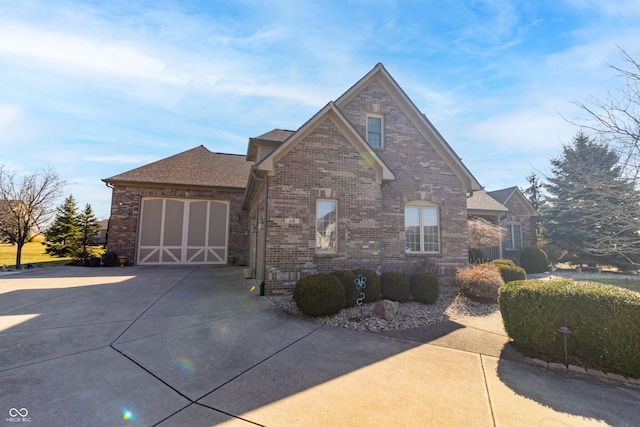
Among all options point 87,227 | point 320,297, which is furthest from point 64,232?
point 320,297

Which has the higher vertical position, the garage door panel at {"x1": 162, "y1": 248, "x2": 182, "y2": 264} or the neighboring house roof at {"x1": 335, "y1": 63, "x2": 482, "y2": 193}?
the neighboring house roof at {"x1": 335, "y1": 63, "x2": 482, "y2": 193}

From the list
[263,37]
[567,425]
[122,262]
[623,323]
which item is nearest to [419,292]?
[623,323]

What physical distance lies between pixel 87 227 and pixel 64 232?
3.38 meters

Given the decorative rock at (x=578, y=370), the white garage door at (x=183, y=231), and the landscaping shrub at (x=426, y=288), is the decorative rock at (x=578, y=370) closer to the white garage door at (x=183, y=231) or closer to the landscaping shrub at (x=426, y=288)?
the landscaping shrub at (x=426, y=288)

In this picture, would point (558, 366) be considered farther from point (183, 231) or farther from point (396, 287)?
point (183, 231)

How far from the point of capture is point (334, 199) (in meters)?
9.66

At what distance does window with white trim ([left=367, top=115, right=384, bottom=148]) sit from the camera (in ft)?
38.0

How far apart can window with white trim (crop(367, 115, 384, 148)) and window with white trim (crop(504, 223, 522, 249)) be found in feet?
48.5

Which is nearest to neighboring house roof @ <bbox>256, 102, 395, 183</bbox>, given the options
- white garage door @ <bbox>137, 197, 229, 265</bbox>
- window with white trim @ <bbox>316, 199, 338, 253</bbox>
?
window with white trim @ <bbox>316, 199, 338, 253</bbox>

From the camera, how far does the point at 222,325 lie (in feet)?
20.0

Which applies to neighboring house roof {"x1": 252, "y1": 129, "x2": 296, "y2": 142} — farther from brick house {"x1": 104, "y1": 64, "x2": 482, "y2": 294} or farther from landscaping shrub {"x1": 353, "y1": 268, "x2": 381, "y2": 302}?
landscaping shrub {"x1": 353, "y1": 268, "x2": 381, "y2": 302}

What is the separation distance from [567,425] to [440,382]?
1.38m

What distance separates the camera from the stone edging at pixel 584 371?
14.6 feet

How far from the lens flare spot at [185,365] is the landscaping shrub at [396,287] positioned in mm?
5868
